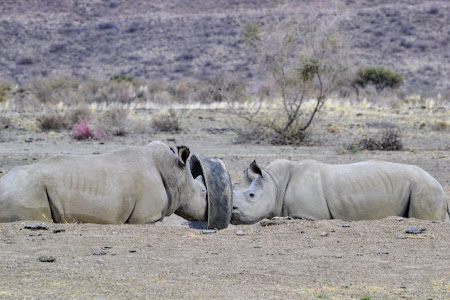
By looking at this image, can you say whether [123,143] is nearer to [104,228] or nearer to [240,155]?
[240,155]

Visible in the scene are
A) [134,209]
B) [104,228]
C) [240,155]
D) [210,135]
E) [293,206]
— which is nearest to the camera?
[104,228]

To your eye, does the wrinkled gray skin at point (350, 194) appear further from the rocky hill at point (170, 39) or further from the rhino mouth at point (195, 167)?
the rocky hill at point (170, 39)

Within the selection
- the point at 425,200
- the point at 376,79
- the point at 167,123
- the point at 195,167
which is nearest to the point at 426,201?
the point at 425,200

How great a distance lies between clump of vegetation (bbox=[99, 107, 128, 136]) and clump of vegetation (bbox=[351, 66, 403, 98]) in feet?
68.1

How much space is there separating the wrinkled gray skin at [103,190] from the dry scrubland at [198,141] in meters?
0.28

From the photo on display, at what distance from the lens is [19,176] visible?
323 inches

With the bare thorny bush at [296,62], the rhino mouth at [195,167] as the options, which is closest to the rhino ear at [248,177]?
the rhino mouth at [195,167]

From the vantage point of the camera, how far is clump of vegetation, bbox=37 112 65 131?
23.4 metres

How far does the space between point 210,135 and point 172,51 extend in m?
37.5

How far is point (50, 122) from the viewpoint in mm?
23609

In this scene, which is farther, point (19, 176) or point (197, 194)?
point (197, 194)

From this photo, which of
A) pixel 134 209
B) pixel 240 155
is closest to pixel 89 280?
→ pixel 134 209

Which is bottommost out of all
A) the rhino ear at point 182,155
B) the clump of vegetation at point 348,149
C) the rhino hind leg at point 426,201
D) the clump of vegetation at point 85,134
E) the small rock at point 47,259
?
the clump of vegetation at point 85,134

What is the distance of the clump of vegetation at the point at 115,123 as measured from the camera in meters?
22.6
